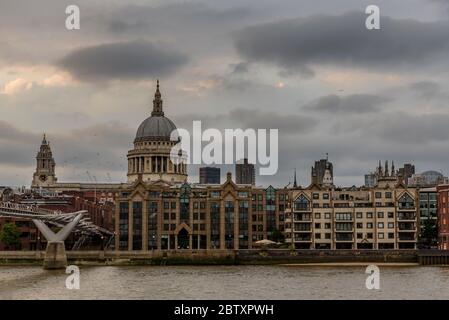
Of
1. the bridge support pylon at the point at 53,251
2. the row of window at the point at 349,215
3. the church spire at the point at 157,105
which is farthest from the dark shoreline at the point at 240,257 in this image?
the church spire at the point at 157,105

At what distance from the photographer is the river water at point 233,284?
174 feet

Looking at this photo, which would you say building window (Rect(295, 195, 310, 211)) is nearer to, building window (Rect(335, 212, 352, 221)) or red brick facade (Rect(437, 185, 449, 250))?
building window (Rect(335, 212, 352, 221))

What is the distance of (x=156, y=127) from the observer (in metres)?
167

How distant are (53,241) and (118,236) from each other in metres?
23.3

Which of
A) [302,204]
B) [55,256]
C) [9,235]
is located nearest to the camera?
[55,256]

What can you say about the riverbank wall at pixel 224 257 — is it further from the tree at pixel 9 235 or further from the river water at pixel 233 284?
the river water at pixel 233 284

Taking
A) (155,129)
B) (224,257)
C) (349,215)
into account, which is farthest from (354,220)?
(155,129)

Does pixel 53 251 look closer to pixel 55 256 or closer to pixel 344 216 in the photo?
pixel 55 256

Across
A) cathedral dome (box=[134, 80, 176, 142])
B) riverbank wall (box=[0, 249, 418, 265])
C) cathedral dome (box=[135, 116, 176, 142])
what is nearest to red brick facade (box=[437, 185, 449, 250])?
riverbank wall (box=[0, 249, 418, 265])

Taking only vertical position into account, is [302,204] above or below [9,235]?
above

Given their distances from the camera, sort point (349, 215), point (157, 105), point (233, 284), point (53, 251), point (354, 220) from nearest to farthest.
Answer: point (233, 284) → point (53, 251) → point (354, 220) → point (349, 215) → point (157, 105)

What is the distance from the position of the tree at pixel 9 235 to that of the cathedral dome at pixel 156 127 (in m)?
61.6

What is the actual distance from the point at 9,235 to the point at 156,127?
6612cm
